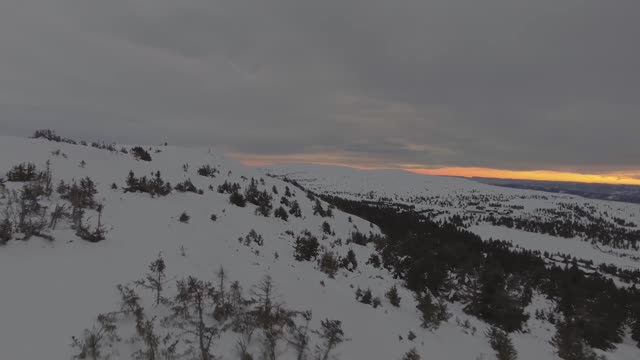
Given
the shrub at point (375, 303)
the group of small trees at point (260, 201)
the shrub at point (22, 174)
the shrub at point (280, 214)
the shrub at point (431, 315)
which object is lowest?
the shrub at point (431, 315)

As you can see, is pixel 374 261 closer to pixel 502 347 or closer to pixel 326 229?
pixel 326 229

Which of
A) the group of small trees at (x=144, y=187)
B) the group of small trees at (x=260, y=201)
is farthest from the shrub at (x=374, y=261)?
the group of small trees at (x=144, y=187)

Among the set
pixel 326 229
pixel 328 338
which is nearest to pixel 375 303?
pixel 328 338

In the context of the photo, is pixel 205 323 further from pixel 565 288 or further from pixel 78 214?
pixel 565 288

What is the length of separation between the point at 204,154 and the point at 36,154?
22.3 meters

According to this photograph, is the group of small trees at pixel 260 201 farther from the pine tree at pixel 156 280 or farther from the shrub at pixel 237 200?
the pine tree at pixel 156 280

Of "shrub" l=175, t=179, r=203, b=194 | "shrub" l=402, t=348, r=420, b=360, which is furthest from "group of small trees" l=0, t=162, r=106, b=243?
"shrub" l=402, t=348, r=420, b=360

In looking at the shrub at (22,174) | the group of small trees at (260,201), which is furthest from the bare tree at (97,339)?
the group of small trees at (260,201)

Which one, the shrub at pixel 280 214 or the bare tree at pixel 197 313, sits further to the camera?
the shrub at pixel 280 214

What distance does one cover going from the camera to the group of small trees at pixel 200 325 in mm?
7434

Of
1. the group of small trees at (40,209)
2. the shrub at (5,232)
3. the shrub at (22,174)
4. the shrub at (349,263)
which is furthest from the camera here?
the shrub at (349,263)

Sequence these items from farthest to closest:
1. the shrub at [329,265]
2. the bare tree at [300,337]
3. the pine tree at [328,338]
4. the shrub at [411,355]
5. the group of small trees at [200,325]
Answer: the shrub at [329,265] < the shrub at [411,355] < the pine tree at [328,338] < the bare tree at [300,337] < the group of small trees at [200,325]

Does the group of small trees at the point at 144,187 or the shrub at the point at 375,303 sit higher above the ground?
the group of small trees at the point at 144,187

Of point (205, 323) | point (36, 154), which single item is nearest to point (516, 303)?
point (205, 323)
